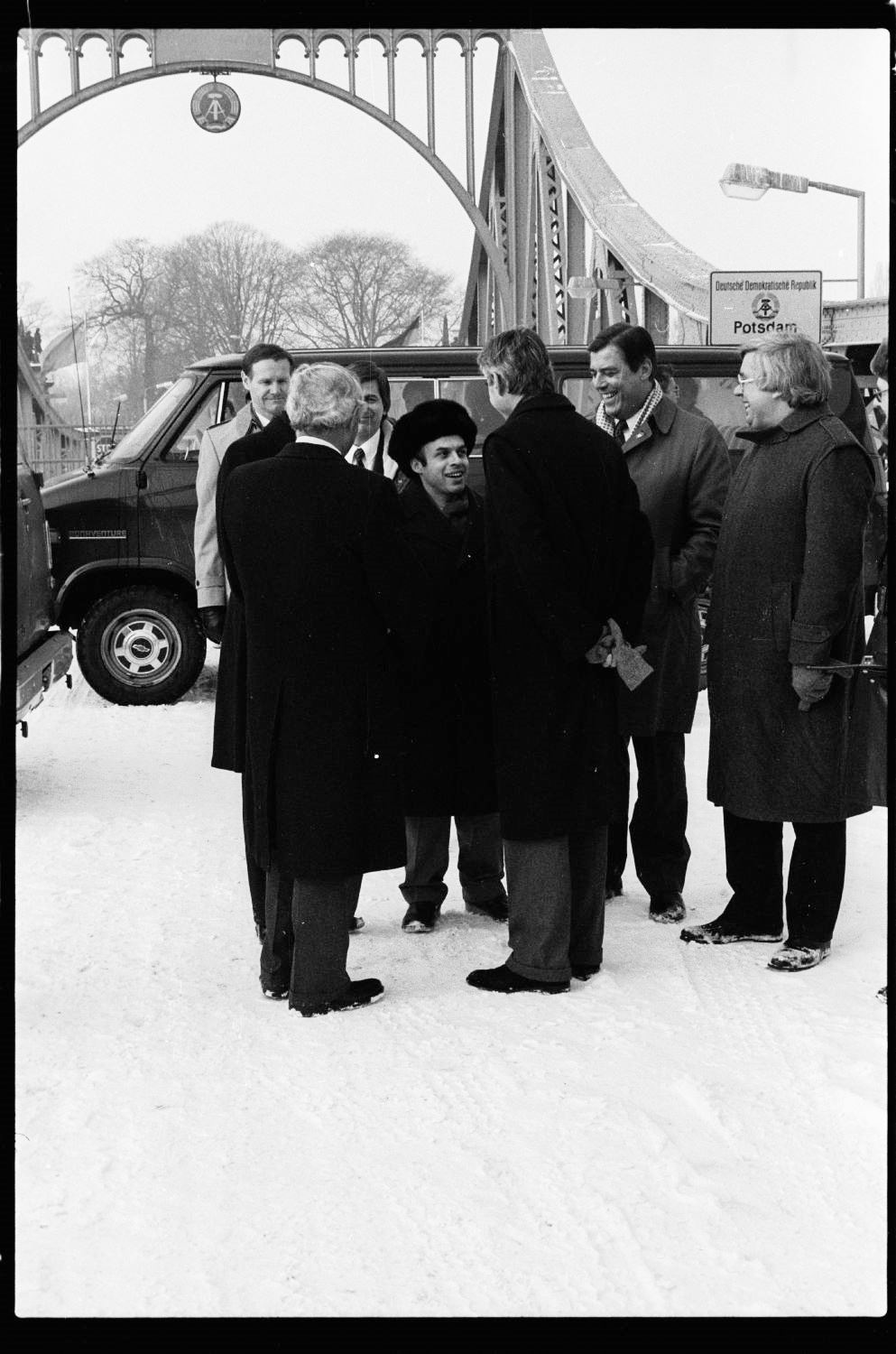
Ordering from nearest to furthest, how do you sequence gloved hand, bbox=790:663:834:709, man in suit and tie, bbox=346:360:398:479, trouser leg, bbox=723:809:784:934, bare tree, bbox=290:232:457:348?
gloved hand, bbox=790:663:834:709
trouser leg, bbox=723:809:784:934
man in suit and tie, bbox=346:360:398:479
bare tree, bbox=290:232:457:348

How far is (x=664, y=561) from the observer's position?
15.2ft

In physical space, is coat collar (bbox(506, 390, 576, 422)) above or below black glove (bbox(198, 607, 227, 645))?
above

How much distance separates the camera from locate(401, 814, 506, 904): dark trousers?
4676 millimetres

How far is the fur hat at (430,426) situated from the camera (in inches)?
170

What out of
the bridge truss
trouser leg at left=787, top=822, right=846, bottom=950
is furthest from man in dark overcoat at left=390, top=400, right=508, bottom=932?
the bridge truss

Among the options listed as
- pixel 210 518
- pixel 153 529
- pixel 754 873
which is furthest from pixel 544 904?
pixel 153 529

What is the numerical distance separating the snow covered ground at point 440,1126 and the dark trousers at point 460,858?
0.36 feet

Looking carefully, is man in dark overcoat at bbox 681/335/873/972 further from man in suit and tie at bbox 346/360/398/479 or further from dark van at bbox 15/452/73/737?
dark van at bbox 15/452/73/737

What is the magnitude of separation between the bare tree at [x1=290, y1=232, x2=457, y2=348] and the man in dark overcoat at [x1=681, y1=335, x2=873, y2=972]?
38.3 ft

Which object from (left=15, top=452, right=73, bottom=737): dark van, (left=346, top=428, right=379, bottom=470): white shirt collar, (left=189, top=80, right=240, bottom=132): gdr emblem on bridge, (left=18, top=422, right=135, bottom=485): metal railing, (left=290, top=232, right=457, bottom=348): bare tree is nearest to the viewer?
(left=346, top=428, right=379, bottom=470): white shirt collar

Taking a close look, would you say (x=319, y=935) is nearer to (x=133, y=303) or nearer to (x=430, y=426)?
(x=430, y=426)

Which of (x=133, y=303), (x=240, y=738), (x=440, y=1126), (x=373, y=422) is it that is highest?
(x=133, y=303)

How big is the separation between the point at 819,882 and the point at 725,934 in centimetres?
Result: 36

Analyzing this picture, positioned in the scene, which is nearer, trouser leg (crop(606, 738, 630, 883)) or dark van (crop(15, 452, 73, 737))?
trouser leg (crop(606, 738, 630, 883))
